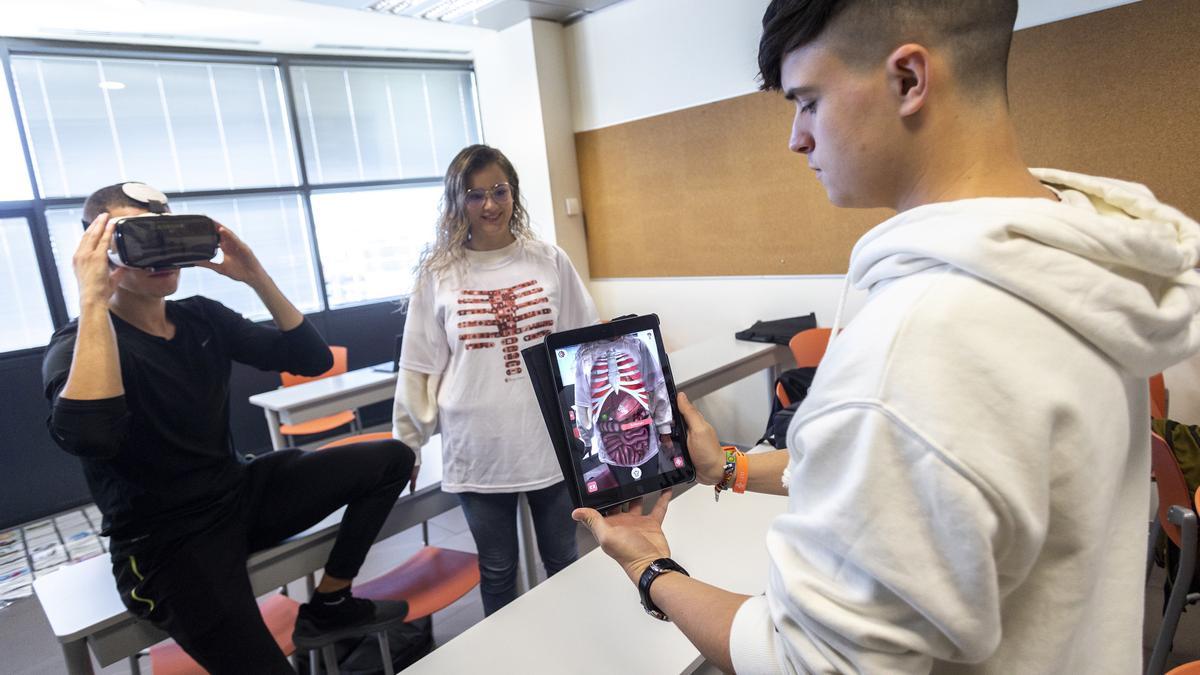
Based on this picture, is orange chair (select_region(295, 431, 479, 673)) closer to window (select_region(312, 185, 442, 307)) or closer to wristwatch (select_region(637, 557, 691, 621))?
wristwatch (select_region(637, 557, 691, 621))

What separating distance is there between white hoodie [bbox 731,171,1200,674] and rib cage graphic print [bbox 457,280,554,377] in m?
1.38

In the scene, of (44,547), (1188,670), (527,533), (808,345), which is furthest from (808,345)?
(44,547)

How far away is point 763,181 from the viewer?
3889mm

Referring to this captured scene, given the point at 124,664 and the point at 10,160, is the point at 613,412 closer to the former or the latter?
the point at 124,664

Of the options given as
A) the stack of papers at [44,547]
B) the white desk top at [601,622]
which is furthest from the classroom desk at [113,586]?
the stack of papers at [44,547]

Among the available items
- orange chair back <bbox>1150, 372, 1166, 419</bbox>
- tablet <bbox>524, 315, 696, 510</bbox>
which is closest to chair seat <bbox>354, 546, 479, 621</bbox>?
tablet <bbox>524, 315, 696, 510</bbox>

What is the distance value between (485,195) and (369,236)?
150 inches

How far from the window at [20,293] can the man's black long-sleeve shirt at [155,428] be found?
341cm

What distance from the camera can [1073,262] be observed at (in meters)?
0.50

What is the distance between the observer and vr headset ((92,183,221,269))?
1.45m

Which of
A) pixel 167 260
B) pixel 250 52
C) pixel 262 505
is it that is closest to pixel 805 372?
pixel 262 505

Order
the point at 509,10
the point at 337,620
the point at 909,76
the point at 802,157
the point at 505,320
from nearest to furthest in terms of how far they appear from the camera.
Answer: the point at 909,76
the point at 337,620
the point at 505,320
the point at 802,157
the point at 509,10

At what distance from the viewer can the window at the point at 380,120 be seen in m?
5.06

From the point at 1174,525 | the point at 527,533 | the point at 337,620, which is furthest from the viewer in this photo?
the point at 527,533
